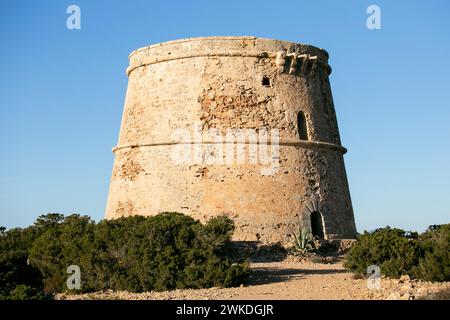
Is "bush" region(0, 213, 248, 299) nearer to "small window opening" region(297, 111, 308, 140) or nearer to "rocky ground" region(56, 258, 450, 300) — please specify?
"rocky ground" region(56, 258, 450, 300)

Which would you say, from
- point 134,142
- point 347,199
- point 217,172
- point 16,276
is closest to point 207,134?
point 217,172

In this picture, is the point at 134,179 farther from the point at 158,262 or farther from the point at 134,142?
the point at 158,262

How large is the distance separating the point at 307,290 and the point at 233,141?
6.00 metres

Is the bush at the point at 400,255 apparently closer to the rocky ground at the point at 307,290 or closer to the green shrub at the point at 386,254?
the green shrub at the point at 386,254

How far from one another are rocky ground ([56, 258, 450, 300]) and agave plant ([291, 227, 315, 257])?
2.21m

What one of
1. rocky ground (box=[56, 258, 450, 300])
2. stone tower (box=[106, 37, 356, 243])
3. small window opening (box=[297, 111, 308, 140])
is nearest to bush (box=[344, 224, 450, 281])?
rocky ground (box=[56, 258, 450, 300])

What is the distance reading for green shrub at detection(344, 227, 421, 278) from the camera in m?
9.85

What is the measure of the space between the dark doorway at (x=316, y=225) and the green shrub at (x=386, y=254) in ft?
13.1

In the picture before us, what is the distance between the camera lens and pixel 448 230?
11000mm

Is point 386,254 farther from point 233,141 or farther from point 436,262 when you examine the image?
point 233,141

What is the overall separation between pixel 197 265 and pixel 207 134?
5.02m

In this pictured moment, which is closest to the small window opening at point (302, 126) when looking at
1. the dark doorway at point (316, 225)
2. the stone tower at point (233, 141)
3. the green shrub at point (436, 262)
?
the stone tower at point (233, 141)

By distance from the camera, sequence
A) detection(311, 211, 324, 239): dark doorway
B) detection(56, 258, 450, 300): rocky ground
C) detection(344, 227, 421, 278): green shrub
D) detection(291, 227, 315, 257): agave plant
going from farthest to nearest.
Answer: detection(311, 211, 324, 239): dark doorway → detection(291, 227, 315, 257): agave plant → detection(344, 227, 421, 278): green shrub → detection(56, 258, 450, 300): rocky ground

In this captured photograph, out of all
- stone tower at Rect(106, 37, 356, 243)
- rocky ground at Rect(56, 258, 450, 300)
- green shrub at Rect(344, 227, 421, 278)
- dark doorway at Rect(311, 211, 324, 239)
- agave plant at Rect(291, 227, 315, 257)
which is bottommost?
rocky ground at Rect(56, 258, 450, 300)
